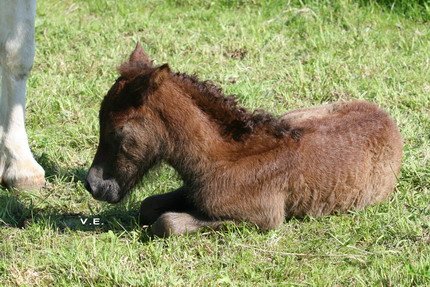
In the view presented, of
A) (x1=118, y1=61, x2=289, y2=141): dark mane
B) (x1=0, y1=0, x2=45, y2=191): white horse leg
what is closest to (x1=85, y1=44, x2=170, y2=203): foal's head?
(x1=118, y1=61, x2=289, y2=141): dark mane

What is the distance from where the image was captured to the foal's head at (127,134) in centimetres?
538

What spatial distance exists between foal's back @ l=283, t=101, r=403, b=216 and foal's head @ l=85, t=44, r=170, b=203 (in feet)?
2.66

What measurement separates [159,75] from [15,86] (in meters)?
1.49

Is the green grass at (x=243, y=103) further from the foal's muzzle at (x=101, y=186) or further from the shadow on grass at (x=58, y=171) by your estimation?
the foal's muzzle at (x=101, y=186)

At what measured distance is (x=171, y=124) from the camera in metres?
5.43

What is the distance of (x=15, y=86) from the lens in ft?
21.2

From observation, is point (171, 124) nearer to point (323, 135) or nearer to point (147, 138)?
point (147, 138)

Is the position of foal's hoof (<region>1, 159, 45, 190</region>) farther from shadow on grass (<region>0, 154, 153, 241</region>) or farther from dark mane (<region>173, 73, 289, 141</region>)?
dark mane (<region>173, 73, 289, 141</region>)

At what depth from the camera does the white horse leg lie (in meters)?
6.34

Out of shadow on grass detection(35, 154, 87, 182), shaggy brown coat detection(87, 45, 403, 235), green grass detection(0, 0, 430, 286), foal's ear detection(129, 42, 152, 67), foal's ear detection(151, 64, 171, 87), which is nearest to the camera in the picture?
green grass detection(0, 0, 430, 286)

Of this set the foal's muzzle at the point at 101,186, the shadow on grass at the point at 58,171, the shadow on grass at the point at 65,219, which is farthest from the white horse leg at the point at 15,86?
the foal's muzzle at the point at 101,186

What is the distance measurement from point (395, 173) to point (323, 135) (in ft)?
1.80

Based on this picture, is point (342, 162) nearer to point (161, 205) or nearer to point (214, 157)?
point (214, 157)

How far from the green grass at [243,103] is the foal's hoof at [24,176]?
0.07 metres
